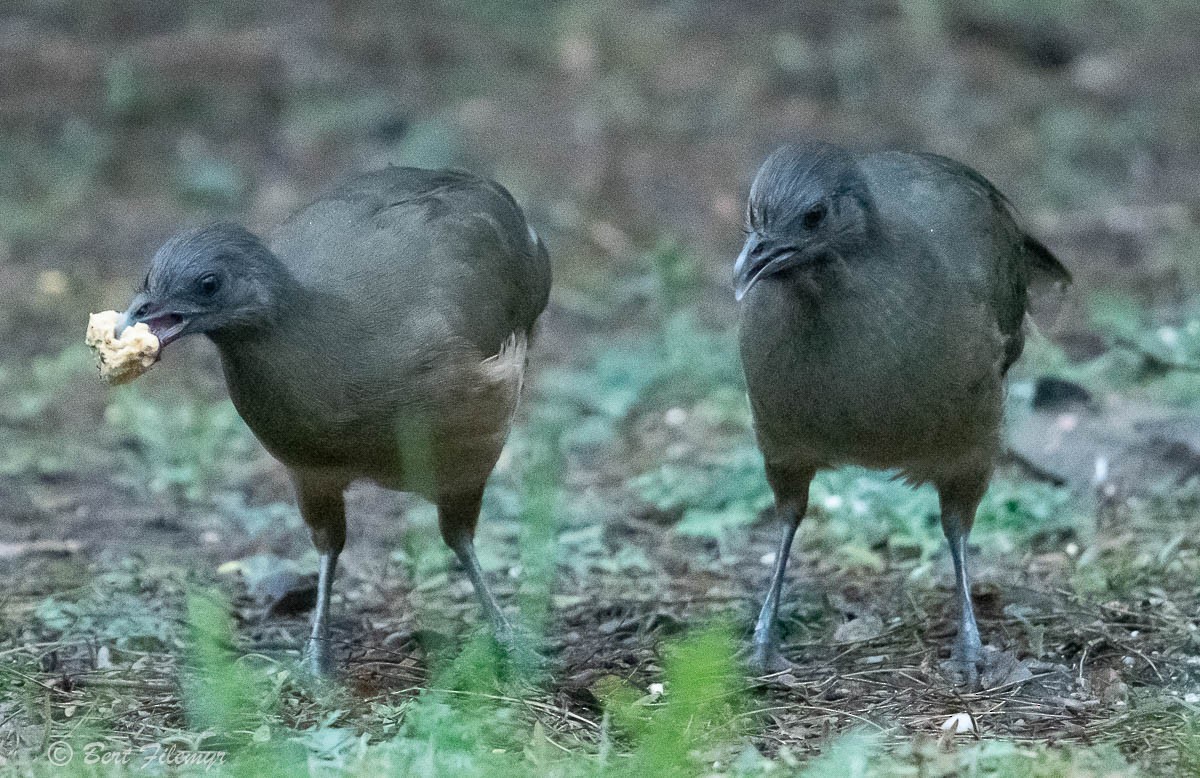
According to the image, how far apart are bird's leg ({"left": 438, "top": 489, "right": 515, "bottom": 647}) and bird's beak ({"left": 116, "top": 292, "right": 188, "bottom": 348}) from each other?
1.25 metres

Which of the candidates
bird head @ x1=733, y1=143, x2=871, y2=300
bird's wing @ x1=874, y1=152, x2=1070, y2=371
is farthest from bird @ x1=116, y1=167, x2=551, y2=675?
bird's wing @ x1=874, y1=152, x2=1070, y2=371

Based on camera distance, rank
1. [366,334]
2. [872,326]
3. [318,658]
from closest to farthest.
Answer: [872,326] < [366,334] < [318,658]

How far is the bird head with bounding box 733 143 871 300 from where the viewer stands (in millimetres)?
5184

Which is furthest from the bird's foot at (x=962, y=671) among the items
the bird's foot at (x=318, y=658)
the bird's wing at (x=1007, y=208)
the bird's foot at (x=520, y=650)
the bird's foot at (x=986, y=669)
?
the bird's foot at (x=318, y=658)

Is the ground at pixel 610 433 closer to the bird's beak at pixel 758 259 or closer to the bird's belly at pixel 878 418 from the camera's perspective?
the bird's belly at pixel 878 418

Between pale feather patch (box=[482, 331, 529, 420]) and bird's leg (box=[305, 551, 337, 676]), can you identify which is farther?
pale feather patch (box=[482, 331, 529, 420])

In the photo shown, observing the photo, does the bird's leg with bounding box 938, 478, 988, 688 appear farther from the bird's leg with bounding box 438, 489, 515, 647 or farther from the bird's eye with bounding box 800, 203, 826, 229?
the bird's leg with bounding box 438, 489, 515, 647

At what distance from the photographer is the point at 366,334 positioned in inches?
214

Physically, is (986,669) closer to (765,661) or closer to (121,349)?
(765,661)

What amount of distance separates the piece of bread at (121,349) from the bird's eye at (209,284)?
0.22 metres

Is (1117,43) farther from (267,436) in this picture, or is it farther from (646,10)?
(267,436)

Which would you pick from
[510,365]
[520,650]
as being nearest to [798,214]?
[510,365]

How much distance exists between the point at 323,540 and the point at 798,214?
2.17 meters

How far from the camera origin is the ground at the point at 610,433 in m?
5.02
